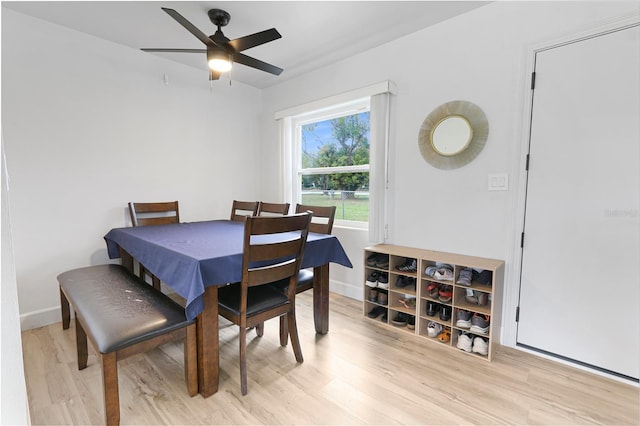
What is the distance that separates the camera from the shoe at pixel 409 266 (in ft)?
7.86

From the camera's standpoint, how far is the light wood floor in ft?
4.91

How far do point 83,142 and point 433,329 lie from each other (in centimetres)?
324

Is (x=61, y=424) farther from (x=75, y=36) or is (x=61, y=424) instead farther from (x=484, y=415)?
(x=75, y=36)

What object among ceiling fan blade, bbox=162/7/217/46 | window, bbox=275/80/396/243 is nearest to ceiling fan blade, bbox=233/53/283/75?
ceiling fan blade, bbox=162/7/217/46

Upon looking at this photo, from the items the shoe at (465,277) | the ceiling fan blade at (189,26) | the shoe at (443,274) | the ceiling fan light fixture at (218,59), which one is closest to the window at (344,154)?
the shoe at (443,274)

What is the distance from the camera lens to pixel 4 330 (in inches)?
24.5

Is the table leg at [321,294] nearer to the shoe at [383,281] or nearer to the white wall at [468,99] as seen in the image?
the shoe at [383,281]

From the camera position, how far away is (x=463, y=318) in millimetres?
2104

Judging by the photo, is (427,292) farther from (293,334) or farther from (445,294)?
(293,334)

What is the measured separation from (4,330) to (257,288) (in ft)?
4.47

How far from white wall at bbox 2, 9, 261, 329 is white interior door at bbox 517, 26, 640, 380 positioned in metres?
3.14

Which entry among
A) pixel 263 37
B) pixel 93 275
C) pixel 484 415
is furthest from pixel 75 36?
pixel 484 415

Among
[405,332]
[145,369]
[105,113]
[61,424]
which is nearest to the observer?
[61,424]

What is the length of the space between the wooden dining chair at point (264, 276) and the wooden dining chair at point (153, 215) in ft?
4.36
